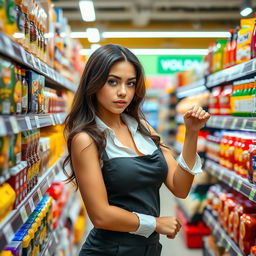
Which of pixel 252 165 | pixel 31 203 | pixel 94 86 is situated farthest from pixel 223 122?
pixel 31 203

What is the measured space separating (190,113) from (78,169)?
0.60 metres

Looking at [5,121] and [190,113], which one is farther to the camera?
[190,113]

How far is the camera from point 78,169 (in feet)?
5.60

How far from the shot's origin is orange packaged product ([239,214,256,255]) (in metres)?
2.23

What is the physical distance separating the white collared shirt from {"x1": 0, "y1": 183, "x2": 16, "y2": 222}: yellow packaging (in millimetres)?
519

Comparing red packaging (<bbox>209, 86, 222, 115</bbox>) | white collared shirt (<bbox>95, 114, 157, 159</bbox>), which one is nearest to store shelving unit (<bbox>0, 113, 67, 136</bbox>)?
white collared shirt (<bbox>95, 114, 157, 159</bbox>)

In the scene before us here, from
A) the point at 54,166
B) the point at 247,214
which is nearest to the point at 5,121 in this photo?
the point at 54,166

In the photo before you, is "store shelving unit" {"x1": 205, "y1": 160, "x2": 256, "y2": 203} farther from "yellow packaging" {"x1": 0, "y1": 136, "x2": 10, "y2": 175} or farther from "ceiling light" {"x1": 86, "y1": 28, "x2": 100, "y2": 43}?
"ceiling light" {"x1": 86, "y1": 28, "x2": 100, "y2": 43}

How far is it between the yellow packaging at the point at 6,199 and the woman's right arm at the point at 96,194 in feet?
1.11

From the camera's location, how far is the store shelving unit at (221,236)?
2.47 metres

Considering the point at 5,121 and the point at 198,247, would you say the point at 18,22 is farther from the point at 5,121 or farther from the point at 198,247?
the point at 198,247

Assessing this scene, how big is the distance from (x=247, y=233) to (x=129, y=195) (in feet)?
3.05

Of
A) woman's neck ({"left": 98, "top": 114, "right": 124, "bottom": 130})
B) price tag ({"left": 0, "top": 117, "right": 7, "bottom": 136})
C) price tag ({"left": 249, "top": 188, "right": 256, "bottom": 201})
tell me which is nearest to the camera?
price tag ({"left": 0, "top": 117, "right": 7, "bottom": 136})

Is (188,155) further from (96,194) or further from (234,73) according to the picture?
(234,73)
